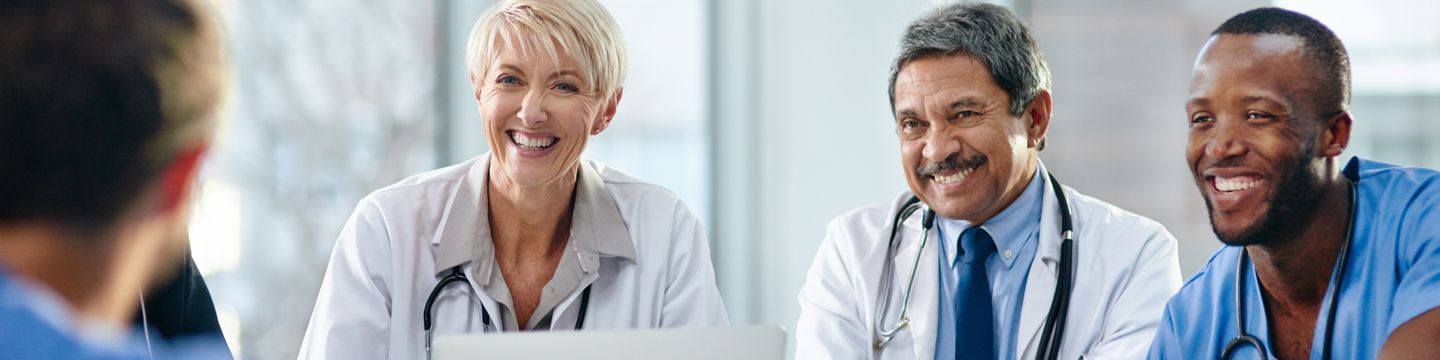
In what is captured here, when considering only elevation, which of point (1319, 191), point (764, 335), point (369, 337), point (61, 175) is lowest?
point (369, 337)

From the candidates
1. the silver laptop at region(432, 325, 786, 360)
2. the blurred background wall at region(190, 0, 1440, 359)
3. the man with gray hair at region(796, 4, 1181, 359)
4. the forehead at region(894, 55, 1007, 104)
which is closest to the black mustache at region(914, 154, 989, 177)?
the man with gray hair at region(796, 4, 1181, 359)

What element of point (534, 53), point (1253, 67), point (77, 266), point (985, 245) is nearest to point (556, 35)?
point (534, 53)

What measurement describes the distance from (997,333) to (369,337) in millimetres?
1079

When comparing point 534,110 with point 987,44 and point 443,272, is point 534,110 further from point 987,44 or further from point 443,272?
point 987,44

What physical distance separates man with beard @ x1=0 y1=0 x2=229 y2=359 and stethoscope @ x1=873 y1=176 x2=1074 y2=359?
1.53 meters

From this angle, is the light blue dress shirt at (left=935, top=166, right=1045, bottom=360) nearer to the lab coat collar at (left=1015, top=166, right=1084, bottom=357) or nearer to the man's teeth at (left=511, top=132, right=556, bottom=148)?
the lab coat collar at (left=1015, top=166, right=1084, bottom=357)

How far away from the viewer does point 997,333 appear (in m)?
2.11

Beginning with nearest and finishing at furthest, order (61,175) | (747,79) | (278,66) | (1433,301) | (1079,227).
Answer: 1. (61,175)
2. (1433,301)
3. (1079,227)
4. (278,66)
5. (747,79)

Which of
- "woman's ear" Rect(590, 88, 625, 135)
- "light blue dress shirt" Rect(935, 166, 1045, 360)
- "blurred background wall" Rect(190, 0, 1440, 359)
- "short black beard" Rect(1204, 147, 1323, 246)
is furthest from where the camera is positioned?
"blurred background wall" Rect(190, 0, 1440, 359)

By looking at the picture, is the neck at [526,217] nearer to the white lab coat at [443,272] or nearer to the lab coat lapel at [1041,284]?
the white lab coat at [443,272]

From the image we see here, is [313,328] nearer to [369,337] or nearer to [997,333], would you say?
[369,337]

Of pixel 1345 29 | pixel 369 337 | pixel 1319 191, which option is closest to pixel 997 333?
pixel 1319 191

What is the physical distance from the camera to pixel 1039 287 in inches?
81.6

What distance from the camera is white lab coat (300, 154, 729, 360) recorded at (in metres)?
2.08
